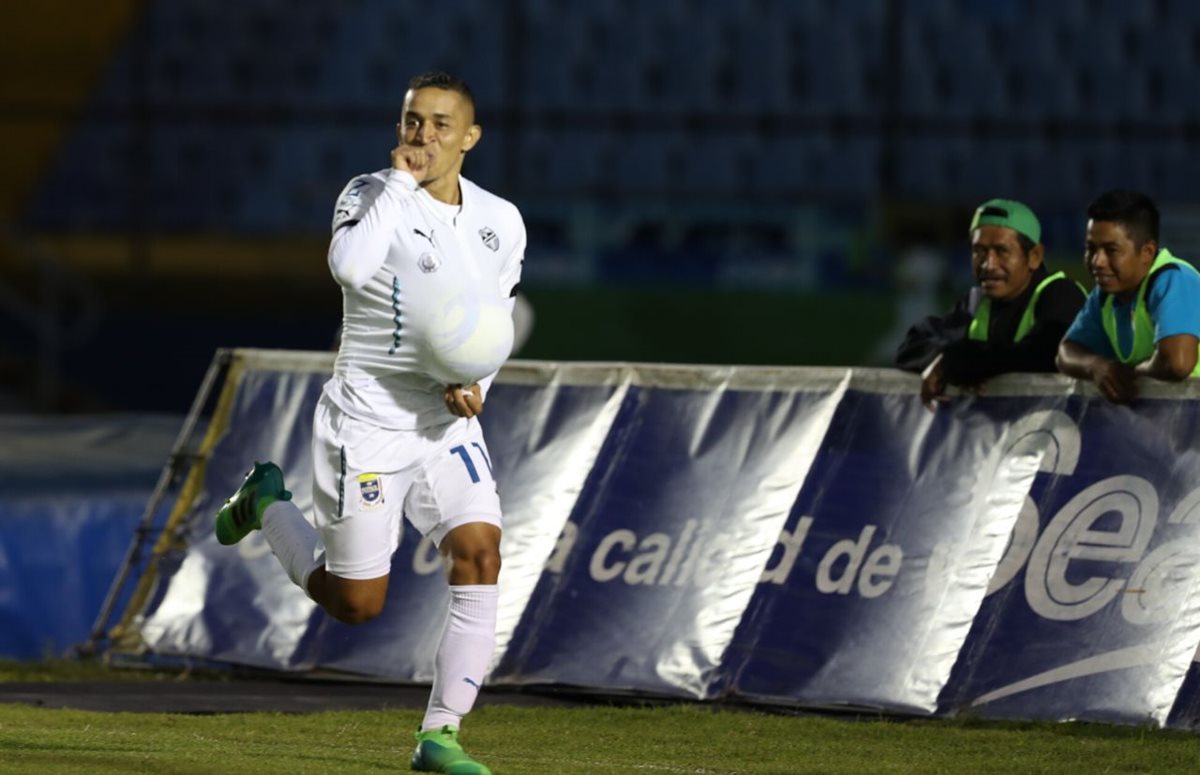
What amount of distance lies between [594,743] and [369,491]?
1548 millimetres

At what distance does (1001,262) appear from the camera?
29.0ft

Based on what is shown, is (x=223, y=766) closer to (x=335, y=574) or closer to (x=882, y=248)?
(x=335, y=574)

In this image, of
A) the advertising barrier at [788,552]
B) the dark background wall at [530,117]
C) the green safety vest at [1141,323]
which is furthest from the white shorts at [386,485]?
the dark background wall at [530,117]

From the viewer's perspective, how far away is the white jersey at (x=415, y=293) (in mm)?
6660

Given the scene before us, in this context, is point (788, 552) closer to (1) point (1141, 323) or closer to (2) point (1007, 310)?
(2) point (1007, 310)

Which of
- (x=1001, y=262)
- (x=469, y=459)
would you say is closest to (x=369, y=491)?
(x=469, y=459)

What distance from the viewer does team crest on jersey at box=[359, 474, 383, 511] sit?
693 cm

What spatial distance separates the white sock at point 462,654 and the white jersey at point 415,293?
587 mm

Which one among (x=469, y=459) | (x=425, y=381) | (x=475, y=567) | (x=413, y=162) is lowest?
(x=475, y=567)

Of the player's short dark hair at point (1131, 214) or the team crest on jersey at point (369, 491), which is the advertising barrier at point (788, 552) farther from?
the team crest on jersey at point (369, 491)

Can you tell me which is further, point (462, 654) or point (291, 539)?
point (291, 539)

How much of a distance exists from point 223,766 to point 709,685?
115 inches

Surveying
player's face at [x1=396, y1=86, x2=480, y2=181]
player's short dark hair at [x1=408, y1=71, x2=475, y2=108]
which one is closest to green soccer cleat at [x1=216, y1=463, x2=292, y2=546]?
player's face at [x1=396, y1=86, x2=480, y2=181]

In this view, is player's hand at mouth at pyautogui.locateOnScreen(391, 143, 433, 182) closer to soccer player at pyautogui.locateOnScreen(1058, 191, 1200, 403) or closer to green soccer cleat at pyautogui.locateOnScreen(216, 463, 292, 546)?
green soccer cleat at pyautogui.locateOnScreen(216, 463, 292, 546)
